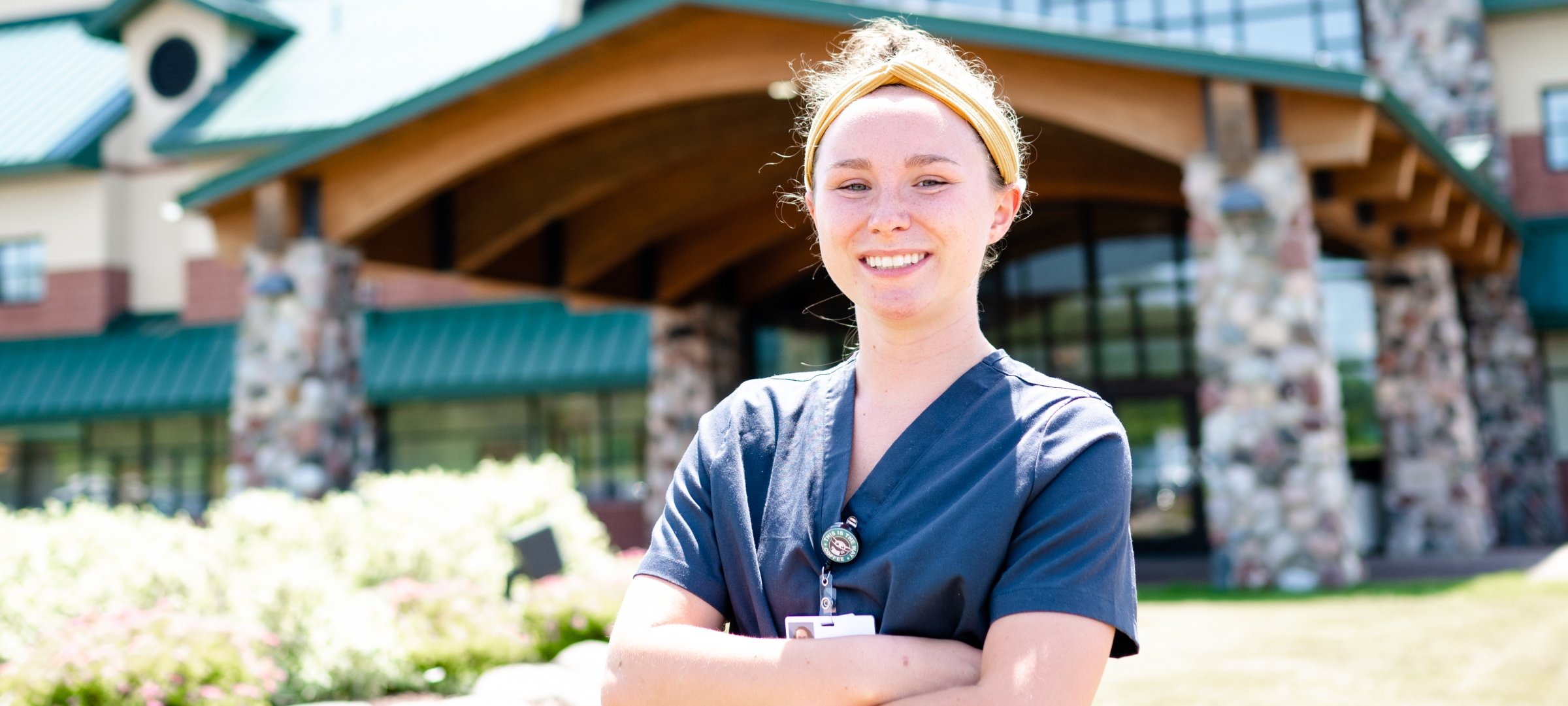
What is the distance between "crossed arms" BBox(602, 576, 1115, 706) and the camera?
5.99 feet

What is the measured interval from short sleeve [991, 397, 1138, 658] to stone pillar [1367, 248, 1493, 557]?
53.1 feet

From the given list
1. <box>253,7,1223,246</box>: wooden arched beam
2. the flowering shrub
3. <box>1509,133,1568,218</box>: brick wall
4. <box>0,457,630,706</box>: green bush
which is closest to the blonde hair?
the flowering shrub

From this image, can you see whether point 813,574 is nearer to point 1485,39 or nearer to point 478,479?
point 478,479

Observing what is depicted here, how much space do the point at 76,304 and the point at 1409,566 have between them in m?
21.6

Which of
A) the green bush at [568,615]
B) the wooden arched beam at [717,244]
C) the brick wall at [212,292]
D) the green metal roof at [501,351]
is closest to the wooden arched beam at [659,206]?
the wooden arched beam at [717,244]

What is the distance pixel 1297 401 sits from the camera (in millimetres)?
10711

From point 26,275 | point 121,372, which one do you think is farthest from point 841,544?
point 26,275

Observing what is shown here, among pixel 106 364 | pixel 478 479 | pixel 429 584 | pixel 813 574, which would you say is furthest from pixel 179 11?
pixel 813 574

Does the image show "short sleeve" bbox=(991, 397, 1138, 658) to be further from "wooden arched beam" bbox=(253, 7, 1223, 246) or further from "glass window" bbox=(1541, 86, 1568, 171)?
"glass window" bbox=(1541, 86, 1568, 171)

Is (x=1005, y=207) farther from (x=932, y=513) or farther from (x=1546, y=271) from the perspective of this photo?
(x=1546, y=271)

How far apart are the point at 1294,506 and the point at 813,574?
9669mm

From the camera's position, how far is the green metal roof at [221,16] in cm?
2361

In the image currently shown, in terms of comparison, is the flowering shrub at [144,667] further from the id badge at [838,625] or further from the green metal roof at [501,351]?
the green metal roof at [501,351]

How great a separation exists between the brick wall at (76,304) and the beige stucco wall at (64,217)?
185 millimetres
